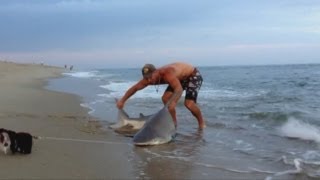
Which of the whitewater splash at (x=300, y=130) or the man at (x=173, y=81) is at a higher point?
the man at (x=173, y=81)

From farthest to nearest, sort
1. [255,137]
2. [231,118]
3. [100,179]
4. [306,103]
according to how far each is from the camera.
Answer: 1. [306,103]
2. [231,118]
3. [255,137]
4. [100,179]

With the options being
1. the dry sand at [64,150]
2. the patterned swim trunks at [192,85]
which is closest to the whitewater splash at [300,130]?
the patterned swim trunks at [192,85]

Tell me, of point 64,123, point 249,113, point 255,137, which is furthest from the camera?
point 249,113

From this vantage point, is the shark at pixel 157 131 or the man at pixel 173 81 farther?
the man at pixel 173 81

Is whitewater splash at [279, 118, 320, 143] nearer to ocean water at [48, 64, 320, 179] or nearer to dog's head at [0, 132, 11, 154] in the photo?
ocean water at [48, 64, 320, 179]

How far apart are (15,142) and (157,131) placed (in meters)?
2.20

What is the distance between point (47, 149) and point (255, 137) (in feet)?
11.8

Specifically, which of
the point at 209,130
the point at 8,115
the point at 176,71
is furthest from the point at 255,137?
the point at 8,115

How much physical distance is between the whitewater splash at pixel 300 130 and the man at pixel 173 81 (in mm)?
1567

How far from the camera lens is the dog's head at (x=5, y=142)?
203 inches

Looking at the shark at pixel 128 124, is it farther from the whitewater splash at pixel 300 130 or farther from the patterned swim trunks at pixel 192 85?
the whitewater splash at pixel 300 130

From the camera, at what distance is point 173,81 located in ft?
24.6

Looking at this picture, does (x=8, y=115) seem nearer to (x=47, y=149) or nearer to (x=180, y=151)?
(x=47, y=149)

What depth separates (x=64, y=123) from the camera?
27.1 feet
